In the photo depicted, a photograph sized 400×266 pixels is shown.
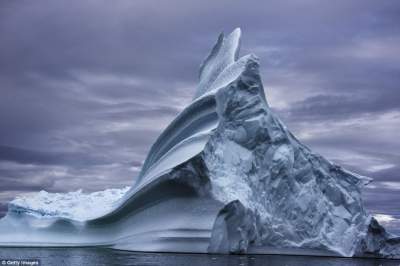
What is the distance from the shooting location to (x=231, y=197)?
20.1 meters

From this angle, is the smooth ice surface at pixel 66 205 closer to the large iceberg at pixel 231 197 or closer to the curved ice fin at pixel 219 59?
the large iceberg at pixel 231 197

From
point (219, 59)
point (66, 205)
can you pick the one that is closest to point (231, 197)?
point (219, 59)

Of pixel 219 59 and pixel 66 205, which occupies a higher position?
pixel 219 59

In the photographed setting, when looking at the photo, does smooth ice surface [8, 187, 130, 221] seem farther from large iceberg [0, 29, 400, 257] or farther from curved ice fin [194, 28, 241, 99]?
curved ice fin [194, 28, 241, 99]

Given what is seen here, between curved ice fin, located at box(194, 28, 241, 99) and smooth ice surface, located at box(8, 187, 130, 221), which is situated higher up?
curved ice fin, located at box(194, 28, 241, 99)

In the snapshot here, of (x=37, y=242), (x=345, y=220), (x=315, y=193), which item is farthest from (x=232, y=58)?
(x=37, y=242)

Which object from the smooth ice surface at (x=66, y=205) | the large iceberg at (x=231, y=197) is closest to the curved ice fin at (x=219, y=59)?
the large iceberg at (x=231, y=197)

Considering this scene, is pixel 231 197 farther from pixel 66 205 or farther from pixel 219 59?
pixel 66 205

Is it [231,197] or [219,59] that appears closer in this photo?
[231,197]

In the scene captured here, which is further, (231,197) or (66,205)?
(66,205)

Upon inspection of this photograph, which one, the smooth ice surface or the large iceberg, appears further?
the smooth ice surface

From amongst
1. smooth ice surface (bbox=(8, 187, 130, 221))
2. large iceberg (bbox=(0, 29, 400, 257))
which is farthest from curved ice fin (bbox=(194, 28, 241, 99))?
smooth ice surface (bbox=(8, 187, 130, 221))

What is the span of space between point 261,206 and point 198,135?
138 inches

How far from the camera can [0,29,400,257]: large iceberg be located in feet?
65.0
